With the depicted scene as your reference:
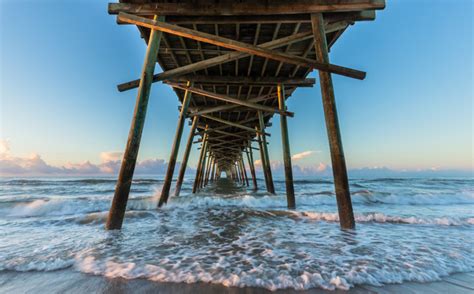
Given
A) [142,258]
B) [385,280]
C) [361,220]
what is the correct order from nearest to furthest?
[385,280] → [142,258] → [361,220]

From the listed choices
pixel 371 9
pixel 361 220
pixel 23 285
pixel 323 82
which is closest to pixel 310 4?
pixel 371 9

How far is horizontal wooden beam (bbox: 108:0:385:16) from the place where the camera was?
375 centimetres

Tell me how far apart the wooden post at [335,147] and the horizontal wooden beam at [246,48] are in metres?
0.20

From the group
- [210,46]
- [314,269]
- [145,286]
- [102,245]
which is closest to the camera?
[145,286]

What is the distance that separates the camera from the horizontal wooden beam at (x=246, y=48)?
346cm

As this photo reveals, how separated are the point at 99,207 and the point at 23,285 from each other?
6.14m

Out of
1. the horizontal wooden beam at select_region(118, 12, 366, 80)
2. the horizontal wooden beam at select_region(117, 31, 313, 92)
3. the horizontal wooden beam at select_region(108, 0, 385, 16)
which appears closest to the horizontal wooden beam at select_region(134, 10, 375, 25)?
the horizontal wooden beam at select_region(108, 0, 385, 16)

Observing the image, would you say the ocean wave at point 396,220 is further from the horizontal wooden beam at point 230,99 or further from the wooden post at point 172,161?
the wooden post at point 172,161

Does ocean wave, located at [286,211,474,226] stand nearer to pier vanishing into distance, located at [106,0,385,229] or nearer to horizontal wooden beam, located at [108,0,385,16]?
pier vanishing into distance, located at [106,0,385,229]

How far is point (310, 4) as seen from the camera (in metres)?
3.75

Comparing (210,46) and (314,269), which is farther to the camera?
(210,46)

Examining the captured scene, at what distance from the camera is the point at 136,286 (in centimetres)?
169

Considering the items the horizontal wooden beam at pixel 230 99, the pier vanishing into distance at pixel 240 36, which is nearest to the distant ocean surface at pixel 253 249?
the pier vanishing into distance at pixel 240 36

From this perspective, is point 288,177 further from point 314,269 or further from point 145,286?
point 145,286
